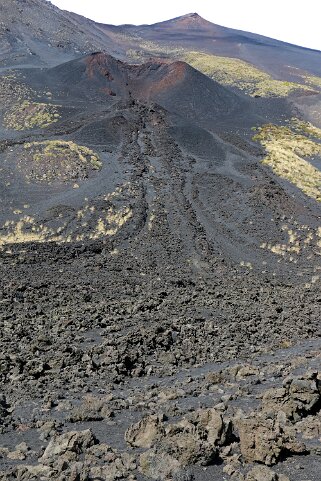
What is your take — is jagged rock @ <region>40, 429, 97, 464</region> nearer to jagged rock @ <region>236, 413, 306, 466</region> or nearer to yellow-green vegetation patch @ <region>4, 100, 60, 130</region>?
jagged rock @ <region>236, 413, 306, 466</region>

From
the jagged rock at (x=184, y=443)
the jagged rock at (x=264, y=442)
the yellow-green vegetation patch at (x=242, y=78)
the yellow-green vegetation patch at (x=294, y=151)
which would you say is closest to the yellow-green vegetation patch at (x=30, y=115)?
the yellow-green vegetation patch at (x=294, y=151)

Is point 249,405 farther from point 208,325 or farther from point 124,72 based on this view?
point 124,72

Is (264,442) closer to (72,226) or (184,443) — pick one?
(184,443)

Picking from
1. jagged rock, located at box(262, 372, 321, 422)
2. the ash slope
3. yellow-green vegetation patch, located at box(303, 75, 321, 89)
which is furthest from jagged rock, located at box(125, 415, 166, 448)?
yellow-green vegetation patch, located at box(303, 75, 321, 89)

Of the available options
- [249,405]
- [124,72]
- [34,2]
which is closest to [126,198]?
[249,405]

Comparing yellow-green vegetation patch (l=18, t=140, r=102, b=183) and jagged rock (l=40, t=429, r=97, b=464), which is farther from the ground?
jagged rock (l=40, t=429, r=97, b=464)
